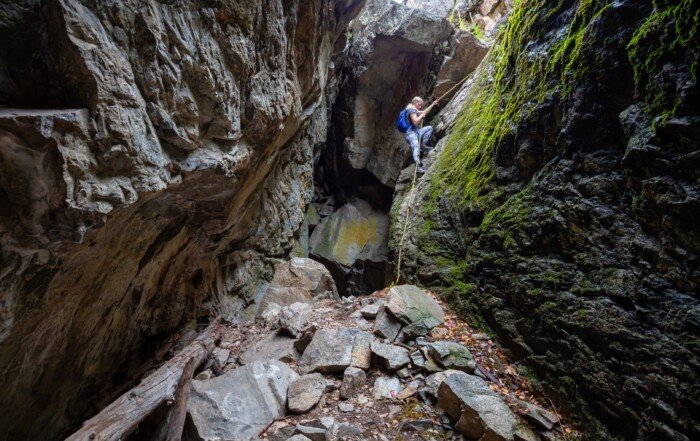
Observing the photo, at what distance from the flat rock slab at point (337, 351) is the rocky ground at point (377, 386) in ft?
0.05

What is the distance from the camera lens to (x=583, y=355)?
380cm

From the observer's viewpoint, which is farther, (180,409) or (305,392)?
(305,392)

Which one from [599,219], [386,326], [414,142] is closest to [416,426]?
[386,326]

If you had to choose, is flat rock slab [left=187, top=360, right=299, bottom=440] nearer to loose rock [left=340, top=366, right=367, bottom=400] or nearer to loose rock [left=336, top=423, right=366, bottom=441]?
loose rock [left=340, top=366, right=367, bottom=400]

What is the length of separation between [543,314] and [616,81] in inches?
121

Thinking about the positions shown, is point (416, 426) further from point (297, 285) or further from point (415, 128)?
point (415, 128)

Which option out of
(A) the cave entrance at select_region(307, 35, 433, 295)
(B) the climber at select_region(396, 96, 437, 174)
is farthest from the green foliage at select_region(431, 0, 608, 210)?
(A) the cave entrance at select_region(307, 35, 433, 295)

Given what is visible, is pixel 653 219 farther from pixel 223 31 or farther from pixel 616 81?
pixel 223 31

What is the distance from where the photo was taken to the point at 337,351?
514 cm

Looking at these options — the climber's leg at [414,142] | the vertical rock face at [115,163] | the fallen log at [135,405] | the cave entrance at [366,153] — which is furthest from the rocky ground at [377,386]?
the cave entrance at [366,153]

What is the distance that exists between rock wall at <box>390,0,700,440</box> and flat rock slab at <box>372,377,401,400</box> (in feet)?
6.12

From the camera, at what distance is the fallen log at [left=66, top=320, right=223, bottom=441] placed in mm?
3421

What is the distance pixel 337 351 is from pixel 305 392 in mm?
866

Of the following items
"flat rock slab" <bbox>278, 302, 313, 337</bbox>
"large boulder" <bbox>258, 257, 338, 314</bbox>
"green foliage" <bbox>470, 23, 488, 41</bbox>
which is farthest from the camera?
"green foliage" <bbox>470, 23, 488, 41</bbox>
